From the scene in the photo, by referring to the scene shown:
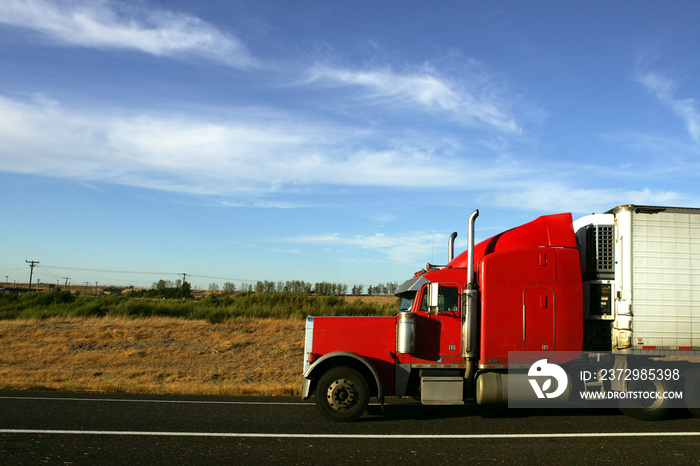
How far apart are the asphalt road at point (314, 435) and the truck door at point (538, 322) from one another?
47.9 inches

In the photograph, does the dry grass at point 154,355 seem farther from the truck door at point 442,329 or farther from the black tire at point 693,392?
the black tire at point 693,392

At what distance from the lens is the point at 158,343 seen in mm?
24875

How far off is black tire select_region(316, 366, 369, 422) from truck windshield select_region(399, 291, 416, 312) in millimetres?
1662

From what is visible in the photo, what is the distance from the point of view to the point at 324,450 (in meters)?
7.17

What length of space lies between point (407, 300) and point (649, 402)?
14.5 ft

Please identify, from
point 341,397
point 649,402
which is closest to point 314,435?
point 341,397

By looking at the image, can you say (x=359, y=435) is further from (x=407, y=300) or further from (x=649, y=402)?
(x=649, y=402)

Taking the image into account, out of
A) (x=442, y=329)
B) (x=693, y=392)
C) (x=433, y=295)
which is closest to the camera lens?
(x=693, y=392)

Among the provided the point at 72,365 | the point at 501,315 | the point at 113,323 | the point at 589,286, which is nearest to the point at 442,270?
the point at 501,315

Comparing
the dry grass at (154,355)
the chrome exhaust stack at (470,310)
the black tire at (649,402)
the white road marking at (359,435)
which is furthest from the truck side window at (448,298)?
the dry grass at (154,355)

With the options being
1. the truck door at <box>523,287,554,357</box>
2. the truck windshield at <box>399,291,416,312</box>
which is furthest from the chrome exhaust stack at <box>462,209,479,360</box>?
the truck windshield at <box>399,291,416,312</box>

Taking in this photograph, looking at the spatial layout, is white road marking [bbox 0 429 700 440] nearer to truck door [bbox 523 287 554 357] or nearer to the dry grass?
truck door [bbox 523 287 554 357]

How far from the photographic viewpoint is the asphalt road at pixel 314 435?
6.78m

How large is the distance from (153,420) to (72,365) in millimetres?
12812
